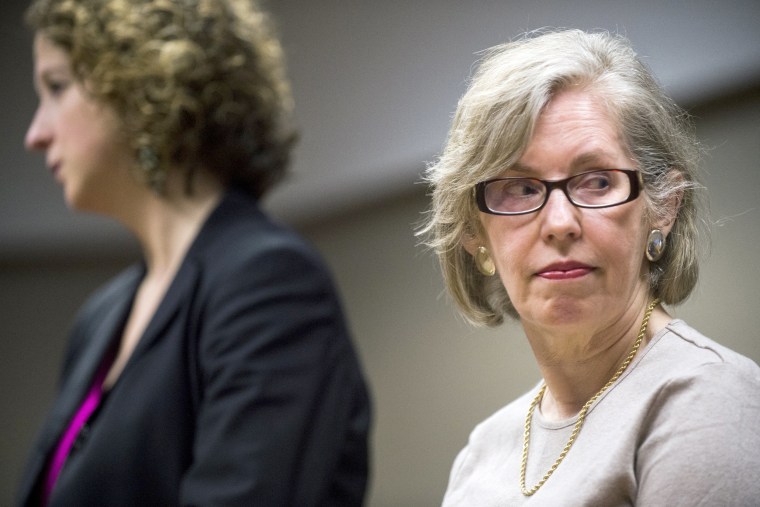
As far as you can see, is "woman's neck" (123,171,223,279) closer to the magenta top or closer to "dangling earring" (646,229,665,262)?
the magenta top

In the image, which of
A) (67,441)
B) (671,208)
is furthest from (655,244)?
(67,441)

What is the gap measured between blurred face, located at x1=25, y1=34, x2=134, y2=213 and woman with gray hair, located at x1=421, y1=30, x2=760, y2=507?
709mm

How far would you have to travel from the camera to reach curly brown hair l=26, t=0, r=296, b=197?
1739 millimetres

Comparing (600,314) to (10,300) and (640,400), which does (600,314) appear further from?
(10,300)

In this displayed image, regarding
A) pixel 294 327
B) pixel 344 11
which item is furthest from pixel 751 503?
pixel 344 11

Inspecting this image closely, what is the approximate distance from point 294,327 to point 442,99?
1.53 feet

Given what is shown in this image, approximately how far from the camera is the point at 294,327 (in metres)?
1.51

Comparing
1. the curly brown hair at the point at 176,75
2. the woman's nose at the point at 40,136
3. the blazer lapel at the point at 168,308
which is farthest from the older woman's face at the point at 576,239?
the woman's nose at the point at 40,136

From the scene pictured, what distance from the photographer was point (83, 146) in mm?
1760

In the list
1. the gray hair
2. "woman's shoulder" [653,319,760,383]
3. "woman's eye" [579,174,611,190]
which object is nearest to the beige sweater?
"woman's shoulder" [653,319,760,383]

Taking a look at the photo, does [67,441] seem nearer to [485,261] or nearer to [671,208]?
[485,261]

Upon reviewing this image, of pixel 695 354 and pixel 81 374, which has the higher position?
pixel 695 354

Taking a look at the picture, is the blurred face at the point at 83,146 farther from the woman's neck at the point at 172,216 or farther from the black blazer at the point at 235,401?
the black blazer at the point at 235,401

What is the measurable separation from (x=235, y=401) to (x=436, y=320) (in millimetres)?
391
